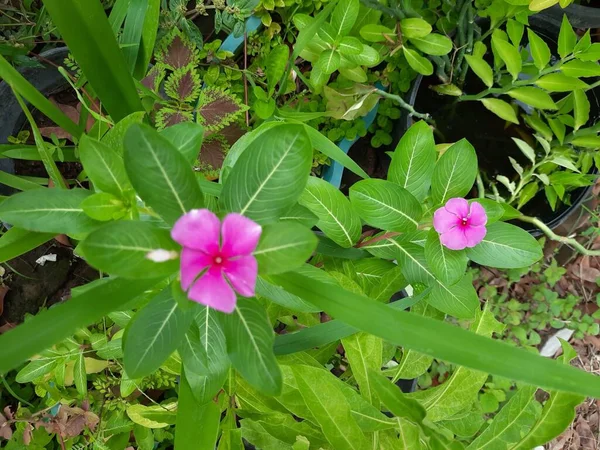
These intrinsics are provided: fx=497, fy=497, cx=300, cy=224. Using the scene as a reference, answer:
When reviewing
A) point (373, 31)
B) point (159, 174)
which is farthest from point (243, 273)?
point (373, 31)

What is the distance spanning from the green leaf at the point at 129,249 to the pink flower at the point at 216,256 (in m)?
0.04

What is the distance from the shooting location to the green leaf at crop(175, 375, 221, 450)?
2.12ft

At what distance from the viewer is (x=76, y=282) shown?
1.29 metres

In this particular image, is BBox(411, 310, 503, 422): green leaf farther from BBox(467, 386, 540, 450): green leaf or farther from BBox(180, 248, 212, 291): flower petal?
BBox(180, 248, 212, 291): flower petal

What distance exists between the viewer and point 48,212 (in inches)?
20.7

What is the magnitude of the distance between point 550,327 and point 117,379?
1329 mm

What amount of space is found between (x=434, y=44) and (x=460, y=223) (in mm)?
552

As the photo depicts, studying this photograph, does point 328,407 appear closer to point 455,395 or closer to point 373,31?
point 455,395

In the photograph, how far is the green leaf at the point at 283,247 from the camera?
438 mm

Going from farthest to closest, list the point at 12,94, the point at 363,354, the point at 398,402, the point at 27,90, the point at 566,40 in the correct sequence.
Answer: the point at 12,94 < the point at 566,40 < the point at 363,354 < the point at 27,90 < the point at 398,402

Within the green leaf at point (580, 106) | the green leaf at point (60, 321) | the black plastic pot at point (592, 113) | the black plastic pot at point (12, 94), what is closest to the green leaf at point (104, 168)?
the green leaf at point (60, 321)

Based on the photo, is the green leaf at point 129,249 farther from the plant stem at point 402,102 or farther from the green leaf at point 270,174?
the plant stem at point 402,102

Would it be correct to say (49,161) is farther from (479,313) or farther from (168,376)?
(479,313)

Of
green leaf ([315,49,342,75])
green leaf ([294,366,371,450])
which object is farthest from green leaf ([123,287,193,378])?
green leaf ([315,49,342,75])
